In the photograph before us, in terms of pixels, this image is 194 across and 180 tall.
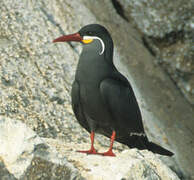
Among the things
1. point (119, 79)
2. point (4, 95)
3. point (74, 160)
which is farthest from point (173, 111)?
point (74, 160)

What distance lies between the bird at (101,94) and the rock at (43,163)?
671mm

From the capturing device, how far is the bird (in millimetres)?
5965

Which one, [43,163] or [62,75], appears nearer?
[43,163]

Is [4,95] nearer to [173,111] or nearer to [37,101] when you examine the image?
[37,101]

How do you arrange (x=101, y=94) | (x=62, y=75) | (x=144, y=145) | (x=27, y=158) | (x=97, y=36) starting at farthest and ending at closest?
(x=62, y=75)
(x=144, y=145)
(x=97, y=36)
(x=101, y=94)
(x=27, y=158)

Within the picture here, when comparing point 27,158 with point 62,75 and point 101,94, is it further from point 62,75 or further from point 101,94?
point 62,75

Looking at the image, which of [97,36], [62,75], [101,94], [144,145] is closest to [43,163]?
[101,94]

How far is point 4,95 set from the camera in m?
8.16

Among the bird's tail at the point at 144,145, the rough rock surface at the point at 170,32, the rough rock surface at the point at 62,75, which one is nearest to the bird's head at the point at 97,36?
the bird's tail at the point at 144,145

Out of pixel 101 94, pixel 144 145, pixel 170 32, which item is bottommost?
pixel 170 32

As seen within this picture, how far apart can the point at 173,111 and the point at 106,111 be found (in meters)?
5.81

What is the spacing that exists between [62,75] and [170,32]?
3.66 m

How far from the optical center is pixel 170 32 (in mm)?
12016

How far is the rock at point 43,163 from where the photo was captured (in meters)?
4.35
